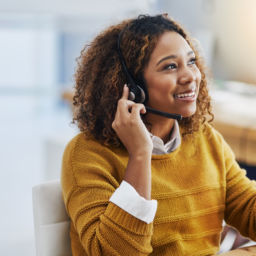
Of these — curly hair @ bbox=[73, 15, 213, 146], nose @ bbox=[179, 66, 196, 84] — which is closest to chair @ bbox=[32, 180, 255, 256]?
curly hair @ bbox=[73, 15, 213, 146]

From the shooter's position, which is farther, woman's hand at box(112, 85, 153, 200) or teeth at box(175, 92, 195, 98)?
teeth at box(175, 92, 195, 98)

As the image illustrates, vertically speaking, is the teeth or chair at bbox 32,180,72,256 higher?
the teeth

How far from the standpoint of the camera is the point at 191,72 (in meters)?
1.16

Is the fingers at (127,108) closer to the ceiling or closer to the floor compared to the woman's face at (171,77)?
closer to the floor

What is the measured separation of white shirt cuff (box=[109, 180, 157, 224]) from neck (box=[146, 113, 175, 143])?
0.26 m

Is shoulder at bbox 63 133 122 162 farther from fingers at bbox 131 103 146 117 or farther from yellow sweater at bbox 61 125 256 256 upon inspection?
fingers at bbox 131 103 146 117

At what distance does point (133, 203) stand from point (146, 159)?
0.10 meters

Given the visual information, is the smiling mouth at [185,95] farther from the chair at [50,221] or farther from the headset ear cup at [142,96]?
the chair at [50,221]

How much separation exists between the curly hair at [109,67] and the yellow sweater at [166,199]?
6 centimetres

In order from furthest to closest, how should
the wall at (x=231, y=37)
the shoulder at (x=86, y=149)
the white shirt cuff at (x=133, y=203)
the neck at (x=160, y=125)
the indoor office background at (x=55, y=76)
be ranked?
1. the indoor office background at (x=55, y=76)
2. the wall at (x=231, y=37)
3. the neck at (x=160, y=125)
4. the shoulder at (x=86, y=149)
5. the white shirt cuff at (x=133, y=203)

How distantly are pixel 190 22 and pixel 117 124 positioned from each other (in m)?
1.63

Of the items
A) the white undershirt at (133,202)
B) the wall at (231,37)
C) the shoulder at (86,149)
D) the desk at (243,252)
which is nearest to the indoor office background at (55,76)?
the wall at (231,37)

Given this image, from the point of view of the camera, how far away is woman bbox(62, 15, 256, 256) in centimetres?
103

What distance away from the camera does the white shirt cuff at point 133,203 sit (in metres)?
1.01
